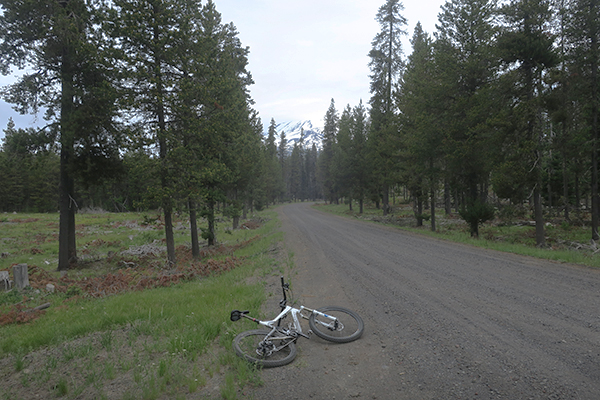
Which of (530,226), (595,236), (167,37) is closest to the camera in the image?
(167,37)

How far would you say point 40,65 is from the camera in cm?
1288

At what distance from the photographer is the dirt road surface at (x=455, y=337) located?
3.73 m

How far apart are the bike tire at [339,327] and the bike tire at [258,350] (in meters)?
0.60

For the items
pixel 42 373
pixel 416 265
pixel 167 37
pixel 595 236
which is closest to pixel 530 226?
pixel 595 236

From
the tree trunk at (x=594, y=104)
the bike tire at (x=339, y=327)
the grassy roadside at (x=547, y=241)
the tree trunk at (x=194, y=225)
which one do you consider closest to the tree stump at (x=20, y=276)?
the tree trunk at (x=194, y=225)

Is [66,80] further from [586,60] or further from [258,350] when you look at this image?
[586,60]

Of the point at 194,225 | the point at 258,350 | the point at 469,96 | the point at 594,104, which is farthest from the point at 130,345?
the point at 594,104

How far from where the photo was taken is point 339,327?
17.3 feet

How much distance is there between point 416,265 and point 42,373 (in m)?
9.63

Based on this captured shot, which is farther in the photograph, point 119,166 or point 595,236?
point 595,236

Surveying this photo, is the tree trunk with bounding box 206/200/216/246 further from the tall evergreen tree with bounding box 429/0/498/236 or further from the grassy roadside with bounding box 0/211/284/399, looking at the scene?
the tall evergreen tree with bounding box 429/0/498/236

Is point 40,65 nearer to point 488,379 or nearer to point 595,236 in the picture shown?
point 488,379

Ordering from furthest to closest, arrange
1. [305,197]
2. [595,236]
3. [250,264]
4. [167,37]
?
[305,197]
[595,236]
[250,264]
[167,37]

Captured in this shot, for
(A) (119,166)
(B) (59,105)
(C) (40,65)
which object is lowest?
(A) (119,166)
